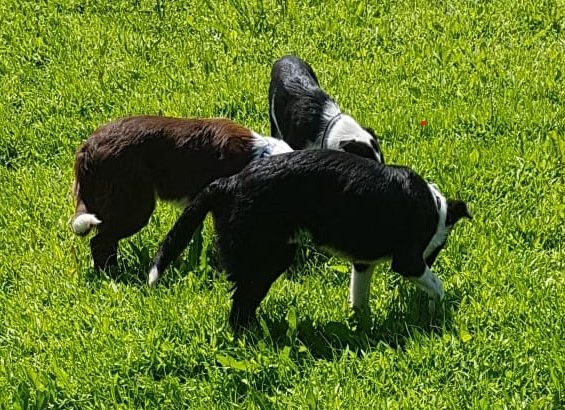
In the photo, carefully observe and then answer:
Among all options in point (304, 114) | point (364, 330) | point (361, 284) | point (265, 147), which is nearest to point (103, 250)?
point (265, 147)

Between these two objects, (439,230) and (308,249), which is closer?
(439,230)

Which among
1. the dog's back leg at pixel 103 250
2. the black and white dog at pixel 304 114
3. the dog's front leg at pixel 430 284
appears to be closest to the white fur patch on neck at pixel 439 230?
the dog's front leg at pixel 430 284

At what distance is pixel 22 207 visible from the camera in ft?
18.2

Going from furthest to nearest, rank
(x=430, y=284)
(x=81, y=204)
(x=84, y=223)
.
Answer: (x=81, y=204), (x=84, y=223), (x=430, y=284)

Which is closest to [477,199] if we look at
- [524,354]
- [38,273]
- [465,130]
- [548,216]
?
[548,216]

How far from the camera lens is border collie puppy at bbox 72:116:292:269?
189 inches

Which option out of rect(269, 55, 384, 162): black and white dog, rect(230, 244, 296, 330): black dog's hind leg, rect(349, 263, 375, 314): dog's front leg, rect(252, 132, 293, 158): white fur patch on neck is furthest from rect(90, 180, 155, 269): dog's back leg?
rect(269, 55, 384, 162): black and white dog

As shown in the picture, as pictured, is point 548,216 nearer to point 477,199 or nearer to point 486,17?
point 477,199

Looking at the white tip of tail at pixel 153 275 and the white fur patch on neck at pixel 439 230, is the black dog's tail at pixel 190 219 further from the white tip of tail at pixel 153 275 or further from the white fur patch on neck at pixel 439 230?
the white fur patch on neck at pixel 439 230

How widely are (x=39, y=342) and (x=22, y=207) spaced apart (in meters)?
1.60

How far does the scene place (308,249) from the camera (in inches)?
195

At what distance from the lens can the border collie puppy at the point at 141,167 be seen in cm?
479

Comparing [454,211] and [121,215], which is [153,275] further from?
[454,211]

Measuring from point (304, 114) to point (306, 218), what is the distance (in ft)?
7.49
